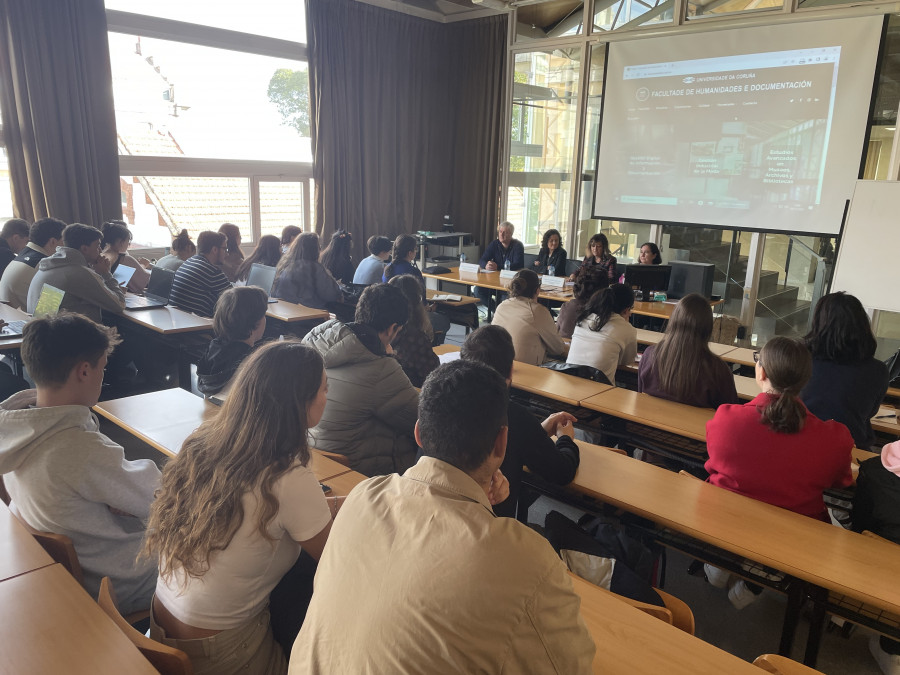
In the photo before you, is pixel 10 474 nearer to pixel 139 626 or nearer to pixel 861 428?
pixel 139 626

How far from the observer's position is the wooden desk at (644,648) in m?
1.33

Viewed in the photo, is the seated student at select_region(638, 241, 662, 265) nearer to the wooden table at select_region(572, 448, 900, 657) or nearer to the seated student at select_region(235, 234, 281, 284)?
the seated student at select_region(235, 234, 281, 284)

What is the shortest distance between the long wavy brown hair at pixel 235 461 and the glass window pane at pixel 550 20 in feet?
24.8

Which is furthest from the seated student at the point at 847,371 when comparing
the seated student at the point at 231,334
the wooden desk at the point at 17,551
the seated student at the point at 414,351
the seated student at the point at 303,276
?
the seated student at the point at 303,276

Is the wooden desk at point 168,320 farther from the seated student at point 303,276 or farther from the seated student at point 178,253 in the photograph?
the seated student at point 303,276

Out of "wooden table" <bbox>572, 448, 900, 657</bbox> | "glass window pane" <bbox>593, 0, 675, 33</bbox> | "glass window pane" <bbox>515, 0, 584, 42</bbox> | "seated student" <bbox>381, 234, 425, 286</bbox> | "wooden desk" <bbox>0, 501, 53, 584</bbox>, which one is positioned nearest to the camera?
"wooden desk" <bbox>0, 501, 53, 584</bbox>

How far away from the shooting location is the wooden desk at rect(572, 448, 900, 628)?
5.57 feet

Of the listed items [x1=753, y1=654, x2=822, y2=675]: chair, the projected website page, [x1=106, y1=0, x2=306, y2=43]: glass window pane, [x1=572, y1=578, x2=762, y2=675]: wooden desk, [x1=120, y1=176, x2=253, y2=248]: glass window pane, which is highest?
[x1=106, y1=0, x2=306, y2=43]: glass window pane

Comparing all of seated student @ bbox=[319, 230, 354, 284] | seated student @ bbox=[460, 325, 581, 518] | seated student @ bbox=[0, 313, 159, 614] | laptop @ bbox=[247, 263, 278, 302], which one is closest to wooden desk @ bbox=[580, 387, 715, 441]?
seated student @ bbox=[460, 325, 581, 518]

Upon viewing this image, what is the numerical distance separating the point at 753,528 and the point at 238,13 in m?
7.80

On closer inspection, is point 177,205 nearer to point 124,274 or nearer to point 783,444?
point 124,274

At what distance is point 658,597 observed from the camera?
1682 millimetres

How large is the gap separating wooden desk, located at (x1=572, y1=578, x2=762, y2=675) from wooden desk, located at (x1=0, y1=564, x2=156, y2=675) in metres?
0.98

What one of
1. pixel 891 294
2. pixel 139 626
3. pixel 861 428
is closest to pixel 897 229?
pixel 891 294
